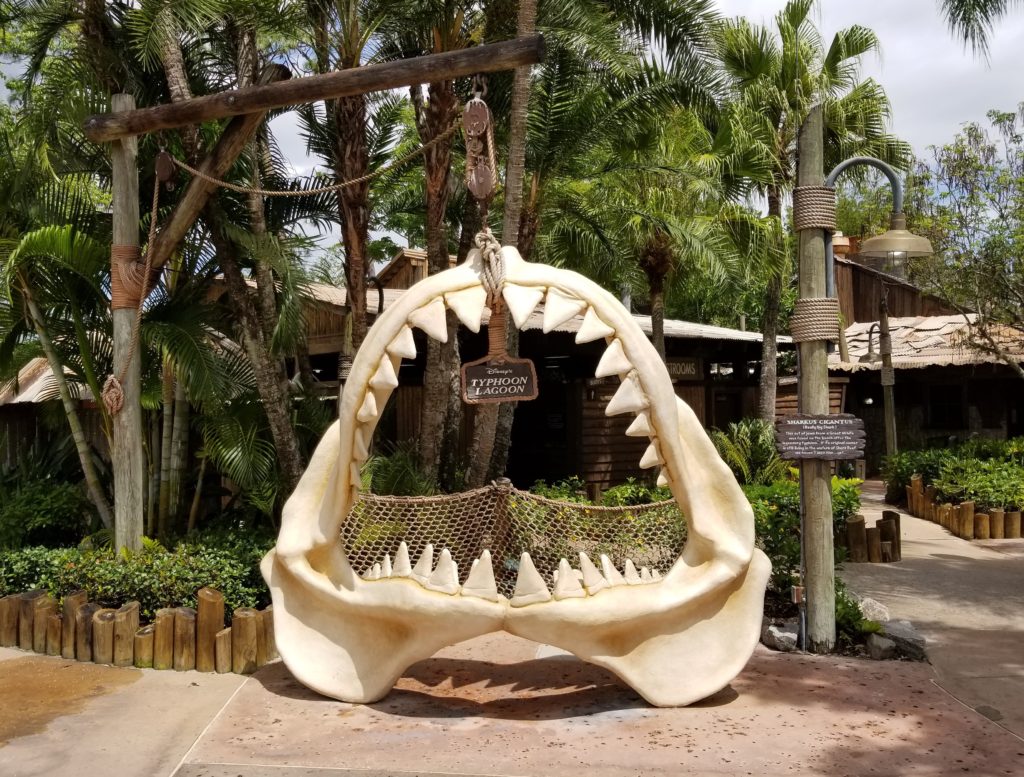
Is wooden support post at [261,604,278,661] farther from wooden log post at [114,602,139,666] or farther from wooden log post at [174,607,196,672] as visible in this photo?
wooden log post at [114,602,139,666]

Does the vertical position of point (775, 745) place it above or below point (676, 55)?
below

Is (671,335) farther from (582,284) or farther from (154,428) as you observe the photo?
(582,284)

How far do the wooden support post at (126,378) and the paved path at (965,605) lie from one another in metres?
5.38

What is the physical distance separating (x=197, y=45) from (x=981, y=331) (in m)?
11.4

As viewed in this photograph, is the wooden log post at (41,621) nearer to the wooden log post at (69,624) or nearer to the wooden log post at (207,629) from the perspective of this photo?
the wooden log post at (69,624)

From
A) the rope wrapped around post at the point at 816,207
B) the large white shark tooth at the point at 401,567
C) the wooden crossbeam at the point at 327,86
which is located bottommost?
the large white shark tooth at the point at 401,567

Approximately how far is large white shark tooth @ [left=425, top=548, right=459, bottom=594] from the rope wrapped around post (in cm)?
320

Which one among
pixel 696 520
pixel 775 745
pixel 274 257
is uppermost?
pixel 274 257

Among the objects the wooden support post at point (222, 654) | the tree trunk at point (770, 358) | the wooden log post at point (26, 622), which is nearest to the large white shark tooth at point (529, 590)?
the wooden support post at point (222, 654)

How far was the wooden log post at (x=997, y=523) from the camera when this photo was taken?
34.2ft

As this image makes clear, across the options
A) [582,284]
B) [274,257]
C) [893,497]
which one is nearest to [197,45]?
[274,257]

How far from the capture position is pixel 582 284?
4.38m

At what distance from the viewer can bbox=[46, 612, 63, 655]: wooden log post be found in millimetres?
5938

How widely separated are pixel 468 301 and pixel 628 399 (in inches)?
34.4
